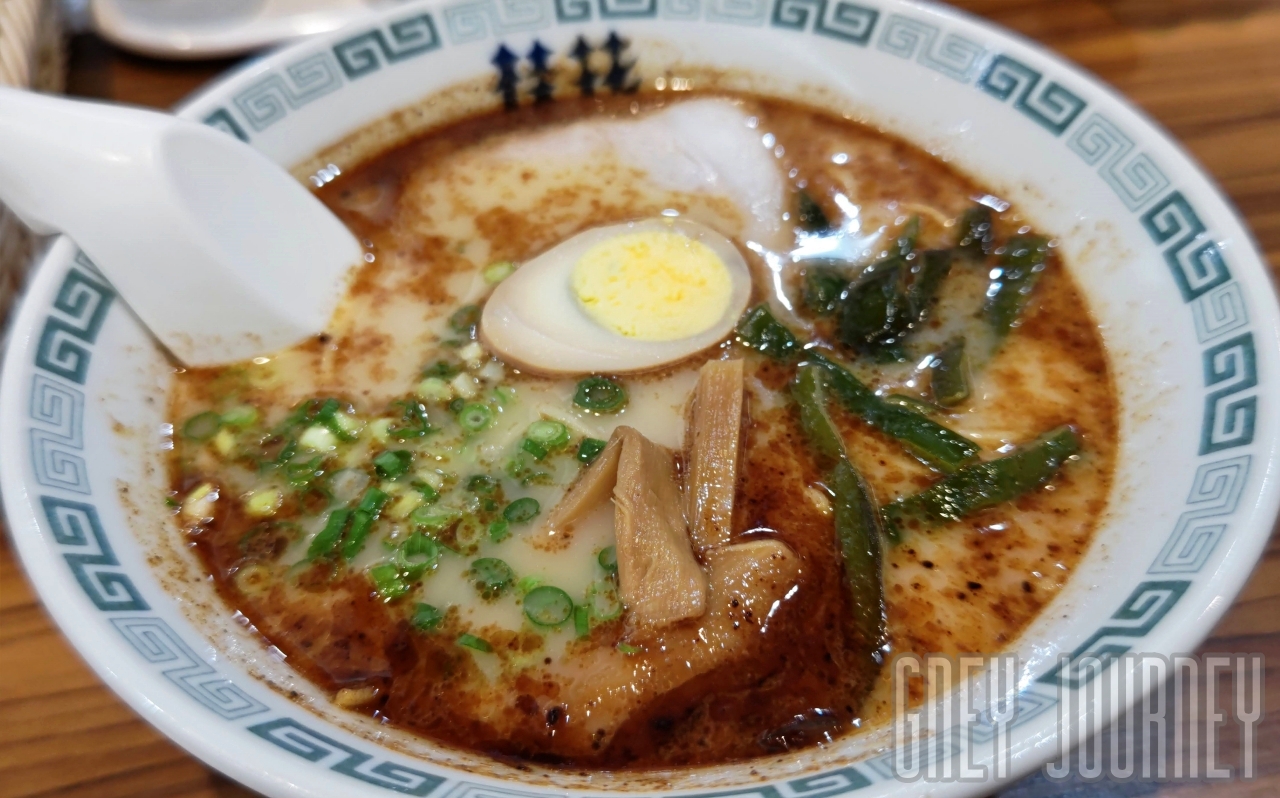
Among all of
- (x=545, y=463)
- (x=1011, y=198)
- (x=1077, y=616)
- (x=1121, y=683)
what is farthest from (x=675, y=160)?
(x=1121, y=683)

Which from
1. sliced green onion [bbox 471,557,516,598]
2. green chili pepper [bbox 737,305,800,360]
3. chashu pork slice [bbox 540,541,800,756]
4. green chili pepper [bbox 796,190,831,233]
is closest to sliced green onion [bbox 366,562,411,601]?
sliced green onion [bbox 471,557,516,598]

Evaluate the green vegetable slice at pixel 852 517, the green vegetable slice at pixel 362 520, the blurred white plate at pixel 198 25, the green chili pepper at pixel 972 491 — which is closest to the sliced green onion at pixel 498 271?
the green vegetable slice at pixel 362 520

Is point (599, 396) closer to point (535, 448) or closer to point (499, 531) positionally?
point (535, 448)

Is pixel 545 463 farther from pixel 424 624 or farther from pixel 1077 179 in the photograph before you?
pixel 1077 179

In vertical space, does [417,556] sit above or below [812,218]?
below

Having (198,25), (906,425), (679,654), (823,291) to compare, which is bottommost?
(679,654)

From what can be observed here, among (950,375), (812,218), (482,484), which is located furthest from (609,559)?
(812,218)
